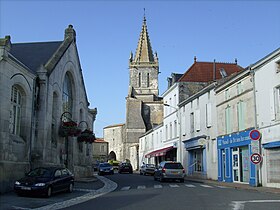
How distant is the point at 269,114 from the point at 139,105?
61.5 metres

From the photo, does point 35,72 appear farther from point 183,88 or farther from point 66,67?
point 183,88

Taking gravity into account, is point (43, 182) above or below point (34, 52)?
below

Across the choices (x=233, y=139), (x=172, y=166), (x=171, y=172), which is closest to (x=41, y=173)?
(x=171, y=172)

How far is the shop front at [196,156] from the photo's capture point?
31.4 metres

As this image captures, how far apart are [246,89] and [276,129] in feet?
14.1

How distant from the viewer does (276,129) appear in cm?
2023

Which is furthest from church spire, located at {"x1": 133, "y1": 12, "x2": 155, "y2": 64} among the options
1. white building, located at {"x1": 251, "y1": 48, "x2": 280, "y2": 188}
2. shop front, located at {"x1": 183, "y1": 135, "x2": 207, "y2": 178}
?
white building, located at {"x1": 251, "y1": 48, "x2": 280, "y2": 188}

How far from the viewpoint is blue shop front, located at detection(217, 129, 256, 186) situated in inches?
919

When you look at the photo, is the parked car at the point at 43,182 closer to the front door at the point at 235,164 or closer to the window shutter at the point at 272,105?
the window shutter at the point at 272,105

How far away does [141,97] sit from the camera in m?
87.1

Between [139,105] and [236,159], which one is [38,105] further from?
[139,105]

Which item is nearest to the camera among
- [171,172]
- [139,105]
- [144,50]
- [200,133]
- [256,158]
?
[256,158]

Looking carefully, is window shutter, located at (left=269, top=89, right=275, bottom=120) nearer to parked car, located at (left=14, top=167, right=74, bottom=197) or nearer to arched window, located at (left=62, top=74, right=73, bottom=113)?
parked car, located at (left=14, top=167, right=74, bottom=197)

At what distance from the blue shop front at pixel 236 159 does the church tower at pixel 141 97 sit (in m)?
44.5
